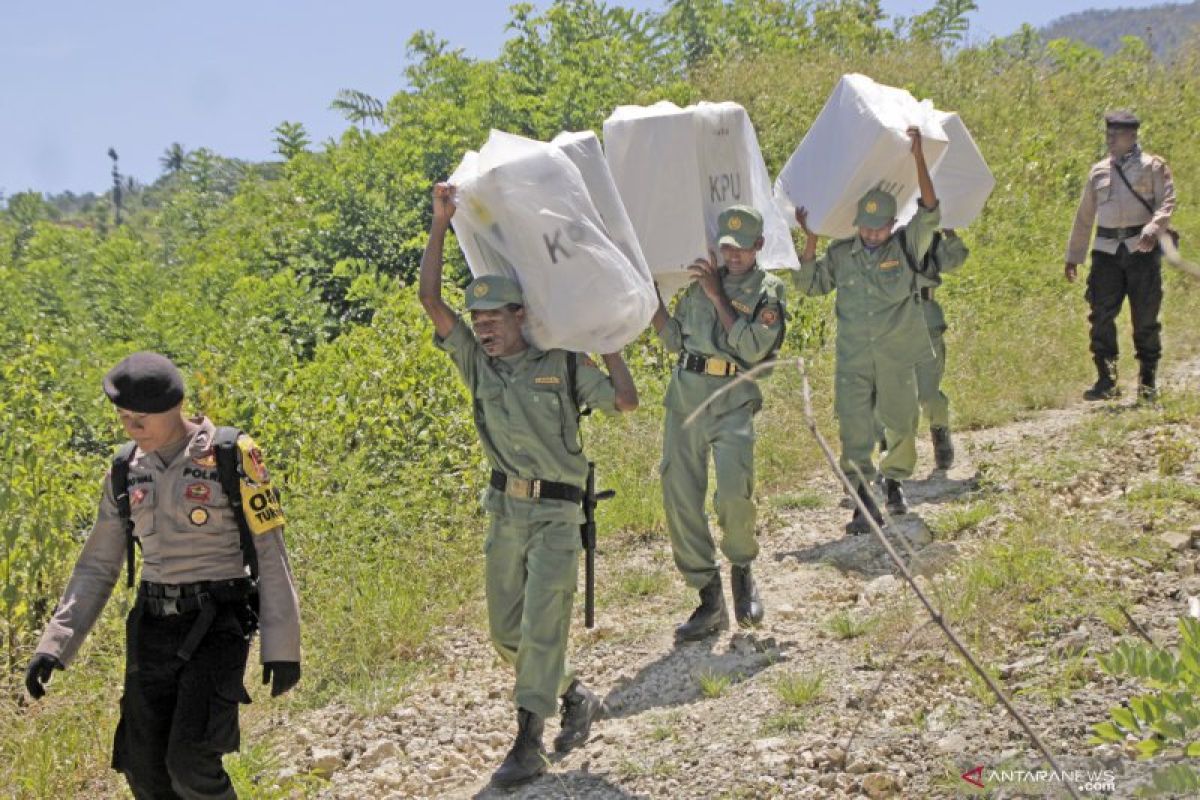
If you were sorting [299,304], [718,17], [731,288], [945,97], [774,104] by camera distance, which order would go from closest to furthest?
[731,288], [299,304], [774,104], [945,97], [718,17]

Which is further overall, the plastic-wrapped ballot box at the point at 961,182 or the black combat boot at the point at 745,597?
the plastic-wrapped ballot box at the point at 961,182

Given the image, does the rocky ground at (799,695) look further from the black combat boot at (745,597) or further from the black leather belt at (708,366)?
the black leather belt at (708,366)

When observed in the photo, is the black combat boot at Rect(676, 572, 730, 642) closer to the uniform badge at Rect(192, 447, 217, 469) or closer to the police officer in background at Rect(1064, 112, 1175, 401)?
the uniform badge at Rect(192, 447, 217, 469)

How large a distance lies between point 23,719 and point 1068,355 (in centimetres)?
795

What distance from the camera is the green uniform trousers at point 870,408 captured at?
22.0 ft

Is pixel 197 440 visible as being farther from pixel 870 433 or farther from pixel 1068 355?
pixel 1068 355

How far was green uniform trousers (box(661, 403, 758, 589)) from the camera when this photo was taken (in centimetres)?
547

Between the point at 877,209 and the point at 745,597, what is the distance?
2.11m

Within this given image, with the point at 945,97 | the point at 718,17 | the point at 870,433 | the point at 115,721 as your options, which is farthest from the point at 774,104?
the point at 115,721

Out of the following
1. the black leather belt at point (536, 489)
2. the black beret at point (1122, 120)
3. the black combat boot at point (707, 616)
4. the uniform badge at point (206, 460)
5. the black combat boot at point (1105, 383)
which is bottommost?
the black combat boot at point (707, 616)

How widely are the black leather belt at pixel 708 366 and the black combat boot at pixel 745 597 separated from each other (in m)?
0.87

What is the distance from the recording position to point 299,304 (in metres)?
12.1

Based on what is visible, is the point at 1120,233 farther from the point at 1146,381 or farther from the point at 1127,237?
the point at 1146,381
